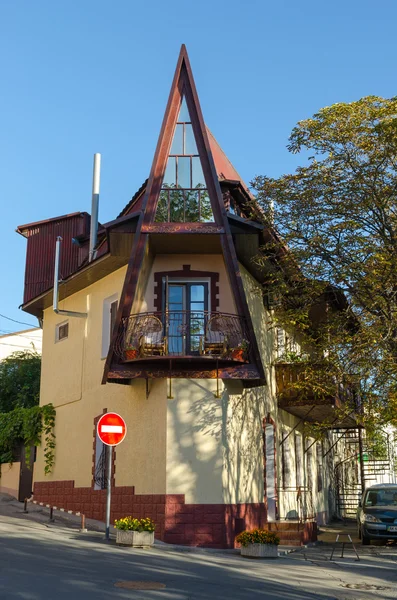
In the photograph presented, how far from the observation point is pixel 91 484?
2036 cm

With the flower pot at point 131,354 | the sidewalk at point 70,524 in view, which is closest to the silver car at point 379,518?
the sidewalk at point 70,524

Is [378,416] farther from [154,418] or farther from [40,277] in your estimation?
[40,277]

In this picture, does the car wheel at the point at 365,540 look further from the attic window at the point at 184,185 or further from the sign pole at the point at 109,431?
the attic window at the point at 184,185

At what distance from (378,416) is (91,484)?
8541 mm

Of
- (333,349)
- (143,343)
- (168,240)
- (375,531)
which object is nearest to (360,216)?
(333,349)

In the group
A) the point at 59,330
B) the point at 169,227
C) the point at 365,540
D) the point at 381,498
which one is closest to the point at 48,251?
the point at 59,330

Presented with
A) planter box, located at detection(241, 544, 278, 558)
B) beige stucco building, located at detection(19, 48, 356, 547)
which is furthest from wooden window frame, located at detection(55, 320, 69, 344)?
planter box, located at detection(241, 544, 278, 558)

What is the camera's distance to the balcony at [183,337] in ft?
57.1

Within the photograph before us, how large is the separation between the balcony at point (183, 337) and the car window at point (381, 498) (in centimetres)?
656

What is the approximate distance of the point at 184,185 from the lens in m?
18.6

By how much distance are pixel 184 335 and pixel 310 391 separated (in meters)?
5.30

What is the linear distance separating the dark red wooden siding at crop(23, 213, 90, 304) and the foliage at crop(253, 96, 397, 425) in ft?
24.9

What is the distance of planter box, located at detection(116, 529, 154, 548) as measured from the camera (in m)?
15.2

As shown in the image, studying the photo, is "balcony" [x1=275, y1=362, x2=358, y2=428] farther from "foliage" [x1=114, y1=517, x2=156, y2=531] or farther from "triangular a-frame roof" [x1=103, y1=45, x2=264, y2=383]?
"foliage" [x1=114, y1=517, x2=156, y2=531]
